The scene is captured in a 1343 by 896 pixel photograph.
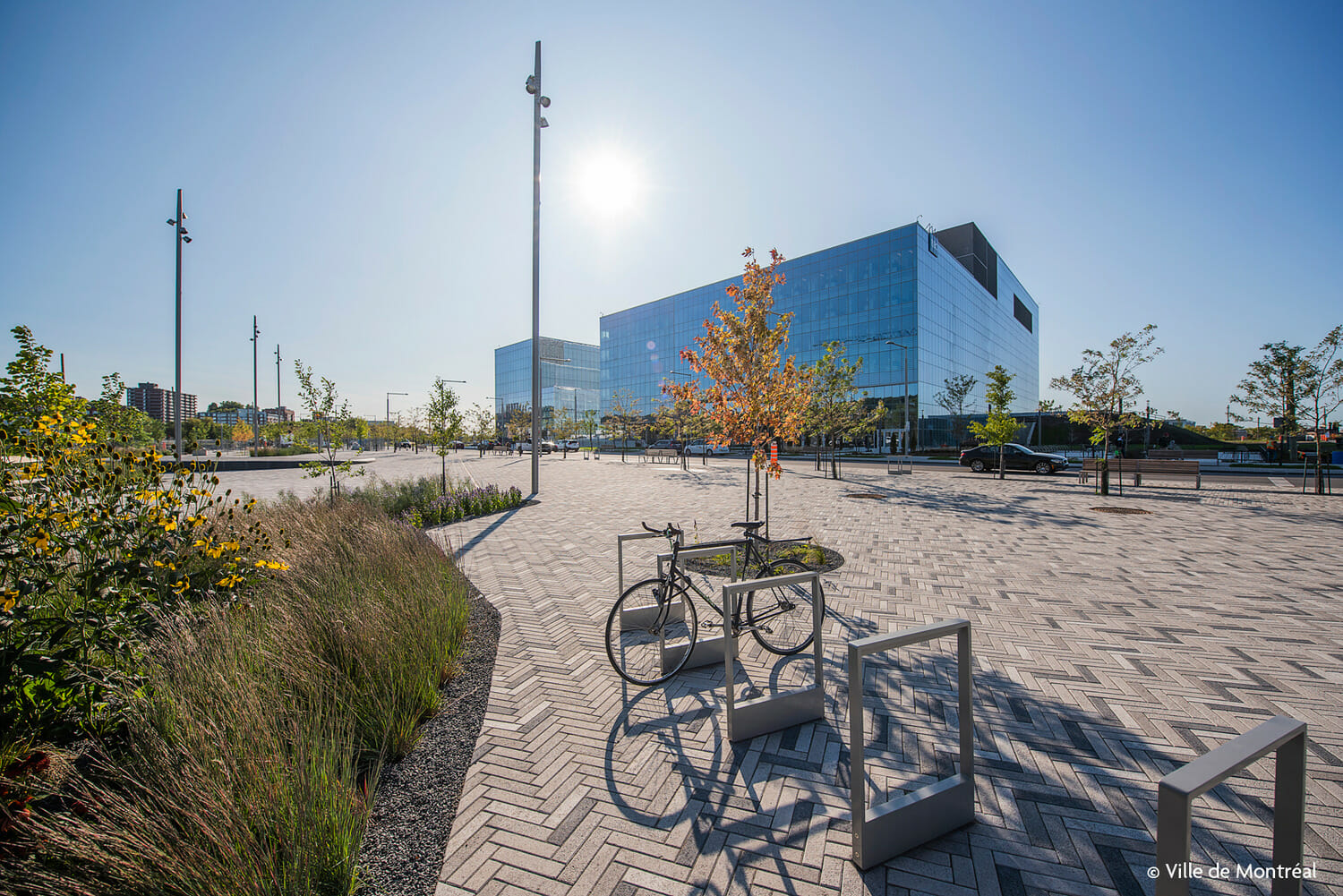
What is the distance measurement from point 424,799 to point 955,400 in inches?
2331

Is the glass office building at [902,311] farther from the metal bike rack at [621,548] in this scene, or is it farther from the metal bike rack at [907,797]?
the metal bike rack at [907,797]

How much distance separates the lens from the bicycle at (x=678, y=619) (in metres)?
4.17

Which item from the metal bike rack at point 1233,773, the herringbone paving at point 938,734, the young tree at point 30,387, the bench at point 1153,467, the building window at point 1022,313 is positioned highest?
the building window at point 1022,313

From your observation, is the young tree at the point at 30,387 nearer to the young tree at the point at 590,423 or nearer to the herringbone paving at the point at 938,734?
the herringbone paving at the point at 938,734

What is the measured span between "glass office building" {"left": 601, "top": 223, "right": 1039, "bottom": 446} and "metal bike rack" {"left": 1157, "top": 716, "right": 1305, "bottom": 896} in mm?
40580

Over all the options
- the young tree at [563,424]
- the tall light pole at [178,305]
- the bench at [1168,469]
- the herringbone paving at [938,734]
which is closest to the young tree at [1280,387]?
the bench at [1168,469]

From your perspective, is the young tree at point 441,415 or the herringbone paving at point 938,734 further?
the young tree at point 441,415

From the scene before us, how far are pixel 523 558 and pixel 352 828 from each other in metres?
5.86

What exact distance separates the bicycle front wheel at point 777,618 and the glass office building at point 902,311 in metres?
38.1

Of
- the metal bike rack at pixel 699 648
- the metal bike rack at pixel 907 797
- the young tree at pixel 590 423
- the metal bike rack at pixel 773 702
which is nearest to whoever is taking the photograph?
the metal bike rack at pixel 907 797

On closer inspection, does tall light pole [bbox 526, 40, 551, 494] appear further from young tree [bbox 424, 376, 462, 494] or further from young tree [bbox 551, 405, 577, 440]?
young tree [bbox 551, 405, 577, 440]

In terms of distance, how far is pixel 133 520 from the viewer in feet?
11.6

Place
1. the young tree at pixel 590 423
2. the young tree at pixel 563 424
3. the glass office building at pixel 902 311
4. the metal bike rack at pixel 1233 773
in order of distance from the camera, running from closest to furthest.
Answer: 1. the metal bike rack at pixel 1233 773
2. the glass office building at pixel 902 311
3. the young tree at pixel 563 424
4. the young tree at pixel 590 423

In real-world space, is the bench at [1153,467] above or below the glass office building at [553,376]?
below
